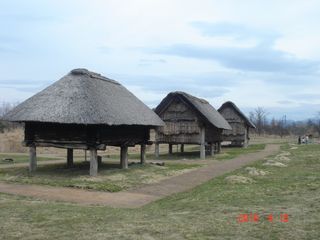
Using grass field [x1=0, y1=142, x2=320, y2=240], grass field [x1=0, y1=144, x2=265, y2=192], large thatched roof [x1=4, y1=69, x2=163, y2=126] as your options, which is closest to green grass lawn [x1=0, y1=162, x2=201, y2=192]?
grass field [x1=0, y1=144, x2=265, y2=192]

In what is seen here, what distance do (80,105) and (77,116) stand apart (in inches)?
30.9

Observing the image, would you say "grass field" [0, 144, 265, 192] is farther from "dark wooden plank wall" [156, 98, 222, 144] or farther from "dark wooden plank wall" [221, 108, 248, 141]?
"dark wooden plank wall" [221, 108, 248, 141]

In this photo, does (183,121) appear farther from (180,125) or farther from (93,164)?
(93,164)

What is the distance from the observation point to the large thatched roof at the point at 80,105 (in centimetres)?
1883

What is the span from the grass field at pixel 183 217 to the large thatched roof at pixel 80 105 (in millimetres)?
5219

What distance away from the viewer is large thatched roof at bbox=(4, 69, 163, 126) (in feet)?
61.8

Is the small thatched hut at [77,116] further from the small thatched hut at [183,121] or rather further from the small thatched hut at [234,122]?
the small thatched hut at [234,122]

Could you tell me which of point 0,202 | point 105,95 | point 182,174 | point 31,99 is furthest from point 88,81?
point 0,202

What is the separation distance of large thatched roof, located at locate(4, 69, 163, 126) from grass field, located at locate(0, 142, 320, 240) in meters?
5.22

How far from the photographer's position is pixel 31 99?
69.6ft

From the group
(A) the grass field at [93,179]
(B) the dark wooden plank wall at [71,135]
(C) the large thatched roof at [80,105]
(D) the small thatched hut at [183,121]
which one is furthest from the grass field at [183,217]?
(D) the small thatched hut at [183,121]

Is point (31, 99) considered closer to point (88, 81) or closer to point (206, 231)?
point (88, 81)

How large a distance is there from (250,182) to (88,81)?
8549 mm

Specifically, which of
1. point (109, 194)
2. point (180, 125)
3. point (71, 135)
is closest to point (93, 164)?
point (71, 135)
